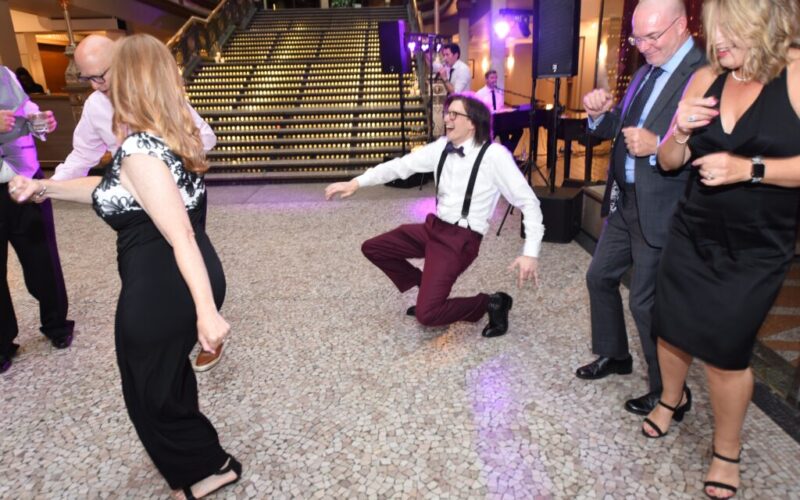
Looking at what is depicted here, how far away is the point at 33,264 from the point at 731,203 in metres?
3.15

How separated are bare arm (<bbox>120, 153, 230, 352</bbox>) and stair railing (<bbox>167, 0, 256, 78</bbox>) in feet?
31.4

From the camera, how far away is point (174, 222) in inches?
50.8

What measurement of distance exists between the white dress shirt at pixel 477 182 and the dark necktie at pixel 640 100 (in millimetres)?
598

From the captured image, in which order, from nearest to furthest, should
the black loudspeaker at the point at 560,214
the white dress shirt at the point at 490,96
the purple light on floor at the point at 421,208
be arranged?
the black loudspeaker at the point at 560,214 < the purple light on floor at the point at 421,208 < the white dress shirt at the point at 490,96

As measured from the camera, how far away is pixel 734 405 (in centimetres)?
161

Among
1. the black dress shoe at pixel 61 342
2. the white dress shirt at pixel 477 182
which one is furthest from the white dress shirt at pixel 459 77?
the black dress shoe at pixel 61 342

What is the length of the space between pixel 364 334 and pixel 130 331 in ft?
5.27

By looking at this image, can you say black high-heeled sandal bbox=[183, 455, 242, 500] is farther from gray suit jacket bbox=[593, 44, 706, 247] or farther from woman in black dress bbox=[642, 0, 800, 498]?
gray suit jacket bbox=[593, 44, 706, 247]

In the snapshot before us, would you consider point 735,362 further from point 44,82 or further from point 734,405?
point 44,82

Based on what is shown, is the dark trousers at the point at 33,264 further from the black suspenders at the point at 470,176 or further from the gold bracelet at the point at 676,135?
the gold bracelet at the point at 676,135

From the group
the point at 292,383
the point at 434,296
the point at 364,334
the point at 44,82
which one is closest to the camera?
the point at 292,383

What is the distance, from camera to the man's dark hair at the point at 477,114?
249 centimetres

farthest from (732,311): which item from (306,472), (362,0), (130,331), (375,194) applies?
(362,0)

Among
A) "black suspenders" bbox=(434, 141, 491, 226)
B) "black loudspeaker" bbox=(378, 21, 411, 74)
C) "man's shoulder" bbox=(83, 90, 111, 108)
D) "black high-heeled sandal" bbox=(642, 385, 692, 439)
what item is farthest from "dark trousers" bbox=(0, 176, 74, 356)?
"black loudspeaker" bbox=(378, 21, 411, 74)
